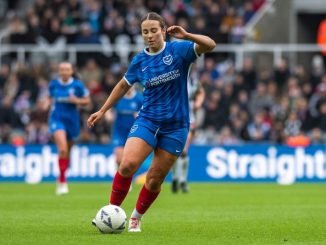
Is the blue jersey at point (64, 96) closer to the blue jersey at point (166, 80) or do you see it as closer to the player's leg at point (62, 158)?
the player's leg at point (62, 158)

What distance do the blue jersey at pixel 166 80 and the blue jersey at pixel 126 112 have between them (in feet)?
32.8

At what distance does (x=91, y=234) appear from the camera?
11.8 m

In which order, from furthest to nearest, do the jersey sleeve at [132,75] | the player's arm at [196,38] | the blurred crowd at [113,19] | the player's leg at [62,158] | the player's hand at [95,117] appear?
the blurred crowd at [113,19]
the player's leg at [62,158]
the jersey sleeve at [132,75]
the player's hand at [95,117]
the player's arm at [196,38]

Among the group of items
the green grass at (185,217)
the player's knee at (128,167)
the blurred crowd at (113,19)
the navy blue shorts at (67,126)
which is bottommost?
the green grass at (185,217)

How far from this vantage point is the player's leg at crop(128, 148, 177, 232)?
12.1 m

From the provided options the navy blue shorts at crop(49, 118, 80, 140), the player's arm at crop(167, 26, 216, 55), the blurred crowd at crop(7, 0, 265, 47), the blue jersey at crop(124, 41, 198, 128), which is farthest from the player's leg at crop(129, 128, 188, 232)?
the blurred crowd at crop(7, 0, 265, 47)

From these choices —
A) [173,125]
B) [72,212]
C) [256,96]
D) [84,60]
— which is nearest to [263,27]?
[256,96]

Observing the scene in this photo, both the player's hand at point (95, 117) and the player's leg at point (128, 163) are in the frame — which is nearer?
the player's leg at point (128, 163)

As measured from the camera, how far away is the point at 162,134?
12117 millimetres

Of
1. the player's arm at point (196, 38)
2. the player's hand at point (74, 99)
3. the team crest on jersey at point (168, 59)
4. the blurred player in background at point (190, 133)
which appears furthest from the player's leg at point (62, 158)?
the player's arm at point (196, 38)

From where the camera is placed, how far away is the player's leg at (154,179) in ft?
39.6

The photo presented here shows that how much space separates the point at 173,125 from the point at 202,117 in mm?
17163

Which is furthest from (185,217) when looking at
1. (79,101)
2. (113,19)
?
(113,19)

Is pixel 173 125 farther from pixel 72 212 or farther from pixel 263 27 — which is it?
pixel 263 27
